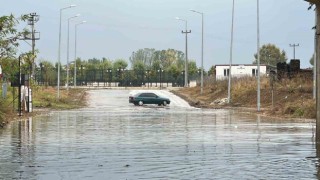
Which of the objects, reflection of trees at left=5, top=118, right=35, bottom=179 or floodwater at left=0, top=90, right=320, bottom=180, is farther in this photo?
reflection of trees at left=5, top=118, right=35, bottom=179

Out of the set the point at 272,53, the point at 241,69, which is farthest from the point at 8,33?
the point at 272,53

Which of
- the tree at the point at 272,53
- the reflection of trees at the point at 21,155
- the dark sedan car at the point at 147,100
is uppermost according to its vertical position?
the tree at the point at 272,53

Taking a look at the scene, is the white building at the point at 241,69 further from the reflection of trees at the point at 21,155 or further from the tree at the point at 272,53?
the reflection of trees at the point at 21,155

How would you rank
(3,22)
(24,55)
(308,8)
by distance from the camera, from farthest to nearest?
(24,55)
(3,22)
(308,8)

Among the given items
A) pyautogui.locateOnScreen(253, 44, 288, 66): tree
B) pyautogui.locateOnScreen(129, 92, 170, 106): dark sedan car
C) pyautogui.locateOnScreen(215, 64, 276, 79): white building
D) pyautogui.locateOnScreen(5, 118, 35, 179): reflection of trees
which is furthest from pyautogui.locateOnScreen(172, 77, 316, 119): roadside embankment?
pyautogui.locateOnScreen(253, 44, 288, 66): tree

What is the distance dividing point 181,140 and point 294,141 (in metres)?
3.56

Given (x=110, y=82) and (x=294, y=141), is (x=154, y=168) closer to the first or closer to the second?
(x=294, y=141)

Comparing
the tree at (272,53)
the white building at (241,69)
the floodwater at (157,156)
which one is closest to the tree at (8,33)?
the floodwater at (157,156)

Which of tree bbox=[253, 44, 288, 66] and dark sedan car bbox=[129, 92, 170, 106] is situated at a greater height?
tree bbox=[253, 44, 288, 66]

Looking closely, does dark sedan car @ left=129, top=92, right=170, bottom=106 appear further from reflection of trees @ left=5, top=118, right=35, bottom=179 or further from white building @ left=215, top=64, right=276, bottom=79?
reflection of trees @ left=5, top=118, right=35, bottom=179

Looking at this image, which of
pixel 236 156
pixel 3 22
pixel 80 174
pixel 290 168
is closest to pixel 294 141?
pixel 236 156

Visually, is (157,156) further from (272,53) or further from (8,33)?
(272,53)

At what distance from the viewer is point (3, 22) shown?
3650 centimetres

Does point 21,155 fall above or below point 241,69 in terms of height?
below
